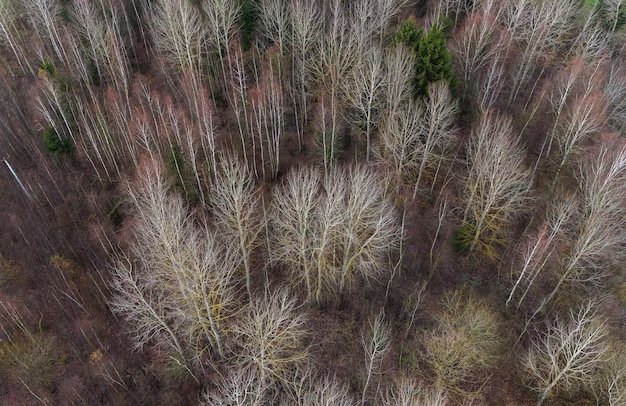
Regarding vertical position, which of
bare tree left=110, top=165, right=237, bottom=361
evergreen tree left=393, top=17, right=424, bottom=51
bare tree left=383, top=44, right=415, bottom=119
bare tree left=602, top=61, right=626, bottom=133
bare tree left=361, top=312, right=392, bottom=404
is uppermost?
evergreen tree left=393, top=17, right=424, bottom=51

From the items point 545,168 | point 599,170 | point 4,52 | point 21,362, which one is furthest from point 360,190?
point 4,52

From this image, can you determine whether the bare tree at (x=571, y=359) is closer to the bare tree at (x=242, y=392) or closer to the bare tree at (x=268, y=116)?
the bare tree at (x=242, y=392)

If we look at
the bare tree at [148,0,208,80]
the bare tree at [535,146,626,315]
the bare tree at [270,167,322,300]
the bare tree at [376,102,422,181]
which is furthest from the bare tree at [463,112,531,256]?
the bare tree at [148,0,208,80]

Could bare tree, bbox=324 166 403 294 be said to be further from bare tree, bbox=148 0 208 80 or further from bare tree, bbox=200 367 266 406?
bare tree, bbox=148 0 208 80

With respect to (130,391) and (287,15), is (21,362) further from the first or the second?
(287,15)

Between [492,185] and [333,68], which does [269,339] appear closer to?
[492,185]

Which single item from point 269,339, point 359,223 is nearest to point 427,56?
point 359,223
